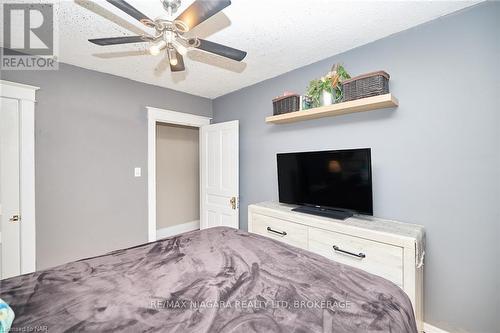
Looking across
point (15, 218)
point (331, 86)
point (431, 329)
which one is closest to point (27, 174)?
point (15, 218)

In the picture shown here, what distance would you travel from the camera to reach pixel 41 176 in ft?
7.58

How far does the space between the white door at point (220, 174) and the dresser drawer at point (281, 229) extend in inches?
29.4

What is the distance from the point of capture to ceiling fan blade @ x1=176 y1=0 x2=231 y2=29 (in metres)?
1.04

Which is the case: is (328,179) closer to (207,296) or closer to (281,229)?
(281,229)

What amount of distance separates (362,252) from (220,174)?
219 cm

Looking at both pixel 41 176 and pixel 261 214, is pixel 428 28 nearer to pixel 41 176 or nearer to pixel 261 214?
pixel 261 214

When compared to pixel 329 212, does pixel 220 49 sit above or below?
above

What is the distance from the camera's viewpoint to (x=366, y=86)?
1856 mm

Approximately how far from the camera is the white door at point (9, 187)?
6.90ft

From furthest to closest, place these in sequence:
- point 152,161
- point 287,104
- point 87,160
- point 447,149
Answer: point 152,161, point 87,160, point 287,104, point 447,149

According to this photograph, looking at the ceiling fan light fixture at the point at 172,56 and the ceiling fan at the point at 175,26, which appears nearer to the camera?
the ceiling fan at the point at 175,26

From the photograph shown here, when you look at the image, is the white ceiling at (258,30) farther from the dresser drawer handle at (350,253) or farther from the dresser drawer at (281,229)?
the dresser drawer handle at (350,253)

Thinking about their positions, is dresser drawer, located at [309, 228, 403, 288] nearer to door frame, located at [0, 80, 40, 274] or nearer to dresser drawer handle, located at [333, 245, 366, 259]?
dresser drawer handle, located at [333, 245, 366, 259]

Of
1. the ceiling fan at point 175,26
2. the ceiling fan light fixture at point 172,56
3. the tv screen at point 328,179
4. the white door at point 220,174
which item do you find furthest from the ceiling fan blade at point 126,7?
the white door at point 220,174
